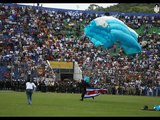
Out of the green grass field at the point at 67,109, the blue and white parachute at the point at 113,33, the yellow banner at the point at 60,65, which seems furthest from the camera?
the yellow banner at the point at 60,65

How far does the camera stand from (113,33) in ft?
83.4

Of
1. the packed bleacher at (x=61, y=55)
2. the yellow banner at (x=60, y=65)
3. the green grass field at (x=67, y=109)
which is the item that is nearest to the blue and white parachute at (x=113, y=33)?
the green grass field at (x=67, y=109)

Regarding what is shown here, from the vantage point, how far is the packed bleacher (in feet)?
136

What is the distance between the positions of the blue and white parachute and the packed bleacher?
535 inches

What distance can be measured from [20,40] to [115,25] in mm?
21659

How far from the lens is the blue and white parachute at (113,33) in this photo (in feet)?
83.2

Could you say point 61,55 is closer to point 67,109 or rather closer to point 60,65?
point 60,65

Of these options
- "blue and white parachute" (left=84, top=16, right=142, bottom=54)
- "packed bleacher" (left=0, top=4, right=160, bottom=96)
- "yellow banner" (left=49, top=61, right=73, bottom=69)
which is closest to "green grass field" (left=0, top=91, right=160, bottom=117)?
"blue and white parachute" (left=84, top=16, right=142, bottom=54)

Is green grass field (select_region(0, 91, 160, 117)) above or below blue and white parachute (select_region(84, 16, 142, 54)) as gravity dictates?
below

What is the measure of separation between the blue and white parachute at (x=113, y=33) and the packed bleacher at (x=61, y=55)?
13594 mm

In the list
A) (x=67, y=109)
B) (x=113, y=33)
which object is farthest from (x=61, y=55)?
(x=67, y=109)

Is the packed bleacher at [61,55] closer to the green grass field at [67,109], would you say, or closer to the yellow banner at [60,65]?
the yellow banner at [60,65]

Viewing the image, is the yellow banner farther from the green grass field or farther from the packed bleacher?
the green grass field

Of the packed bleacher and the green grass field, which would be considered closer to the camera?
the green grass field
